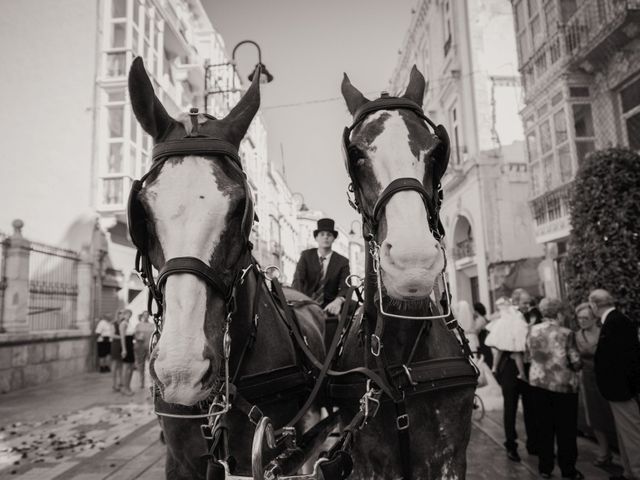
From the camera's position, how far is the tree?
7023 millimetres

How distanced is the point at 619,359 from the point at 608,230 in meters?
3.09

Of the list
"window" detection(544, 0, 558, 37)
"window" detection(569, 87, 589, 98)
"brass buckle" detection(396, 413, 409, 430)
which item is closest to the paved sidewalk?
"brass buckle" detection(396, 413, 409, 430)

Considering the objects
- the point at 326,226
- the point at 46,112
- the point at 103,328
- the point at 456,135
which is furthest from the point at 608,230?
the point at 46,112

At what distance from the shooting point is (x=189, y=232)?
6.11 ft

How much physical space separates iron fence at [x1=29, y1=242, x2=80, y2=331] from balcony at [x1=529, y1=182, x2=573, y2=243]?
14.3 m

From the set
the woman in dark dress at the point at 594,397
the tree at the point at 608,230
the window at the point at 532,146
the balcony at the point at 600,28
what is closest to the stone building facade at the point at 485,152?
the window at the point at 532,146

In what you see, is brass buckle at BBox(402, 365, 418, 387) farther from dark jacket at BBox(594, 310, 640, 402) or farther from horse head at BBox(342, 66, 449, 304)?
dark jacket at BBox(594, 310, 640, 402)

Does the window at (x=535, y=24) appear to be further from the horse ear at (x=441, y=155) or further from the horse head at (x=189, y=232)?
the horse head at (x=189, y=232)

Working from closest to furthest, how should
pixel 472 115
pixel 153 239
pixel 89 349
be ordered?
pixel 153 239 < pixel 89 349 < pixel 472 115

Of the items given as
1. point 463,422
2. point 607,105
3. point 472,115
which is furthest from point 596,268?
point 472,115

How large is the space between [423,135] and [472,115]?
1873 cm

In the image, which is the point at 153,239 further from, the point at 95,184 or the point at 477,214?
the point at 477,214

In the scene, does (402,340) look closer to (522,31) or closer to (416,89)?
(416,89)

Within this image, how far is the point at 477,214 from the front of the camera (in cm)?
1889
